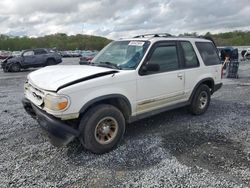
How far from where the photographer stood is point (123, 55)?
4828 millimetres

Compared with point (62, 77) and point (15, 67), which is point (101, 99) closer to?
point (62, 77)

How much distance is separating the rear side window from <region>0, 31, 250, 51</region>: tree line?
69.4 metres

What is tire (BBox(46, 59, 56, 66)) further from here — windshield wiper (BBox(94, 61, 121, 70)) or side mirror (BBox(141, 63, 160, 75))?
side mirror (BBox(141, 63, 160, 75))

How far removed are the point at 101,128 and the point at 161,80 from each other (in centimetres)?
149

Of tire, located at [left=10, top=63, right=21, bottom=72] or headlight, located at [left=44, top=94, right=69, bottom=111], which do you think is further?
tire, located at [left=10, top=63, right=21, bottom=72]

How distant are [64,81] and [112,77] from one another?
76 cm

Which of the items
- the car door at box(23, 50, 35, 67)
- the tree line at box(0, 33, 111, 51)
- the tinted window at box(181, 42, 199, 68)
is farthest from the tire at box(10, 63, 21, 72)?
the tree line at box(0, 33, 111, 51)

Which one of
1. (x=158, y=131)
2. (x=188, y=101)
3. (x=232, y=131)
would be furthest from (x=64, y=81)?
(x=232, y=131)

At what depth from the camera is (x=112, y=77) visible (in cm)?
408

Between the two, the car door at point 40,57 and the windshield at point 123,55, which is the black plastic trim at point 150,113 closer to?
the windshield at point 123,55

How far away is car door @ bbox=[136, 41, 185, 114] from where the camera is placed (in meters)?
4.54

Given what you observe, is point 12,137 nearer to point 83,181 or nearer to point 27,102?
point 27,102

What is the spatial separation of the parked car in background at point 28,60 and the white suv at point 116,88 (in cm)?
1528

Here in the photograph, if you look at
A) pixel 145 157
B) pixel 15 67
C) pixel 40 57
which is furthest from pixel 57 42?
pixel 145 157
